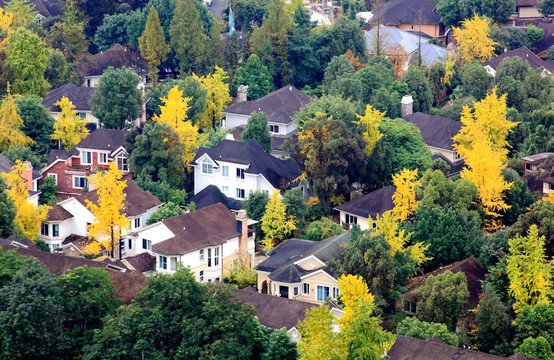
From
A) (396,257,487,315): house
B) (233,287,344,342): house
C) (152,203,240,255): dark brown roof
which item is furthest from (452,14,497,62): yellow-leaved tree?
(233,287,344,342): house

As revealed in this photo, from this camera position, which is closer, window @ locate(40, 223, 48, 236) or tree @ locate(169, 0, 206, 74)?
window @ locate(40, 223, 48, 236)

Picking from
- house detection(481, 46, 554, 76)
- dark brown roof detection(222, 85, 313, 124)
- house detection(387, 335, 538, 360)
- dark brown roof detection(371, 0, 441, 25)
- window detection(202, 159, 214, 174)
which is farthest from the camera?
dark brown roof detection(371, 0, 441, 25)

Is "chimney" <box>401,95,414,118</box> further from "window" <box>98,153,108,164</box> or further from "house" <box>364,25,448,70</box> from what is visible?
"window" <box>98,153,108,164</box>

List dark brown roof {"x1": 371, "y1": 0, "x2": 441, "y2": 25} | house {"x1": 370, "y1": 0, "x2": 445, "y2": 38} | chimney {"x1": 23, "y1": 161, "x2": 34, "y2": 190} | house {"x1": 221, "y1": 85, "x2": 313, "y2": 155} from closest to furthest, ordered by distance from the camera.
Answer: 1. chimney {"x1": 23, "y1": 161, "x2": 34, "y2": 190}
2. house {"x1": 221, "y1": 85, "x2": 313, "y2": 155}
3. house {"x1": 370, "y1": 0, "x2": 445, "y2": 38}
4. dark brown roof {"x1": 371, "y1": 0, "x2": 441, "y2": 25}

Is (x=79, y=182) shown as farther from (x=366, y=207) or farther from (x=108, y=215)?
(x=366, y=207)

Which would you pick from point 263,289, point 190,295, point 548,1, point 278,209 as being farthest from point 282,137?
point 548,1

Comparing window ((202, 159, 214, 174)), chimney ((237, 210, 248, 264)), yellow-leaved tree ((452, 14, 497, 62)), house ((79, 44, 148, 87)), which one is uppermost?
yellow-leaved tree ((452, 14, 497, 62))

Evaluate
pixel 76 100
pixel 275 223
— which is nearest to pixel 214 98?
pixel 76 100
